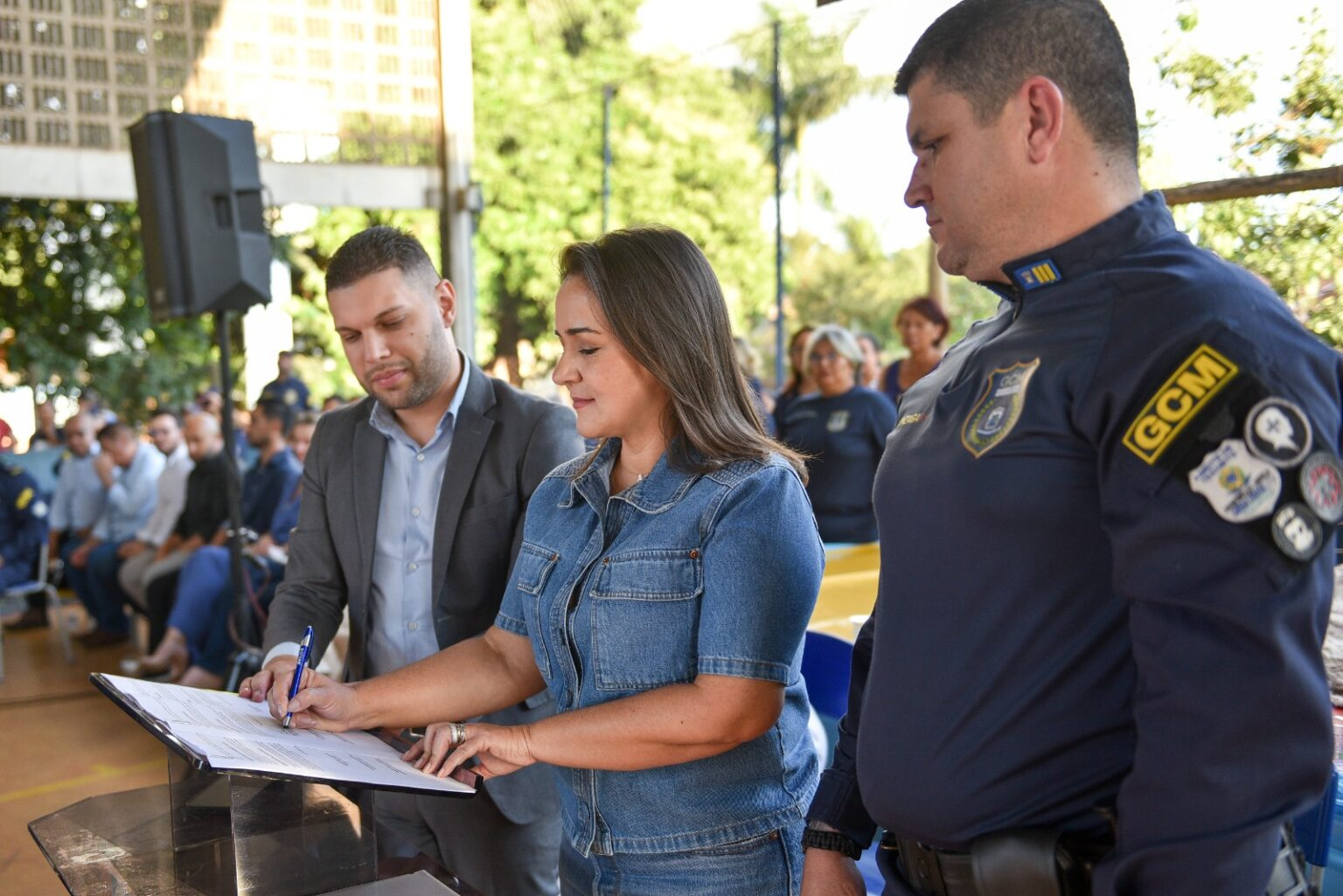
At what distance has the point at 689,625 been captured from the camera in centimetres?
144

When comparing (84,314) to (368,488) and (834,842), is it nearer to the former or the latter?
(368,488)

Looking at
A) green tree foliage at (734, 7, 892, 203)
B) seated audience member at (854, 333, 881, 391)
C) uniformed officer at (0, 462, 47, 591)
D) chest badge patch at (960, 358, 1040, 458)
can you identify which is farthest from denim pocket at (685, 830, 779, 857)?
green tree foliage at (734, 7, 892, 203)

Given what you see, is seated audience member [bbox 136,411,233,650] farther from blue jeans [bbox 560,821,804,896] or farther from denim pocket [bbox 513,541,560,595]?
blue jeans [bbox 560,821,804,896]

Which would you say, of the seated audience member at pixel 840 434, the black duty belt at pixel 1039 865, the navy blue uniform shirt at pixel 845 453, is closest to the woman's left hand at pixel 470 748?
the black duty belt at pixel 1039 865

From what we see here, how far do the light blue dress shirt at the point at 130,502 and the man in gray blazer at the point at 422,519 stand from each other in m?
6.12

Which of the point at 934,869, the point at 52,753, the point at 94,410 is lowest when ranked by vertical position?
the point at 52,753

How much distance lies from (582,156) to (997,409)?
18.4 m

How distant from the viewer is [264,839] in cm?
139

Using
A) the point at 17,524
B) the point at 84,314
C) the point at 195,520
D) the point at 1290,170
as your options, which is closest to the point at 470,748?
the point at 1290,170

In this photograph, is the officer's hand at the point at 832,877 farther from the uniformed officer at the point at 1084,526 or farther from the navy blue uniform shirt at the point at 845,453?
the navy blue uniform shirt at the point at 845,453

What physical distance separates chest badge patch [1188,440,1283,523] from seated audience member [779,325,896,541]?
12.8ft

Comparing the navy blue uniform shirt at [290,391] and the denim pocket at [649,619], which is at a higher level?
the denim pocket at [649,619]

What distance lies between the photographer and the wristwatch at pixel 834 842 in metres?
1.29

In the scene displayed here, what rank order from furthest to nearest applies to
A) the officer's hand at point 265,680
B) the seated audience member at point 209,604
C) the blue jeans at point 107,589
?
the blue jeans at point 107,589 → the seated audience member at point 209,604 → the officer's hand at point 265,680
